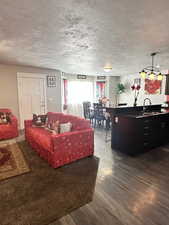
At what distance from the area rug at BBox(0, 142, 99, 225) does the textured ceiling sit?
2528 millimetres

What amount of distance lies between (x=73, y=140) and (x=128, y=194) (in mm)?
1344

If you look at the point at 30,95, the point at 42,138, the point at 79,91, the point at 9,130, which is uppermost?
the point at 79,91

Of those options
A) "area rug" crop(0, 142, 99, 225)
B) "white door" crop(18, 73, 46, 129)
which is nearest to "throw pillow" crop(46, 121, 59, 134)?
"area rug" crop(0, 142, 99, 225)

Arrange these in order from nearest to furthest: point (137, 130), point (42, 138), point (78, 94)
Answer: point (42, 138), point (137, 130), point (78, 94)

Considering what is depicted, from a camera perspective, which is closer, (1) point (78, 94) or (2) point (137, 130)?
(2) point (137, 130)

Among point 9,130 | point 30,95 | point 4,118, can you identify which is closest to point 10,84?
→ point 30,95

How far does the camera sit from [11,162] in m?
2.83

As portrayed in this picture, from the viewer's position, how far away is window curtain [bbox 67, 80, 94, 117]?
7.56 meters

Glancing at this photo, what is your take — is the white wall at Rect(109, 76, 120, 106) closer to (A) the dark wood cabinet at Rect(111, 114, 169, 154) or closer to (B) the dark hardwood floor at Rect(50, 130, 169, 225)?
(A) the dark wood cabinet at Rect(111, 114, 169, 154)

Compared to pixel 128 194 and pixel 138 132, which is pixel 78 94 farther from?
pixel 128 194

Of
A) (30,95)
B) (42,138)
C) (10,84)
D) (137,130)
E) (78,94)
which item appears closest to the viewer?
(42,138)

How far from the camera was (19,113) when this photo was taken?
17.5 ft

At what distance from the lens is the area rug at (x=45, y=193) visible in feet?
5.38

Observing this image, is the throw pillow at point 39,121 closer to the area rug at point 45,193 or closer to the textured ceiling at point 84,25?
the area rug at point 45,193
